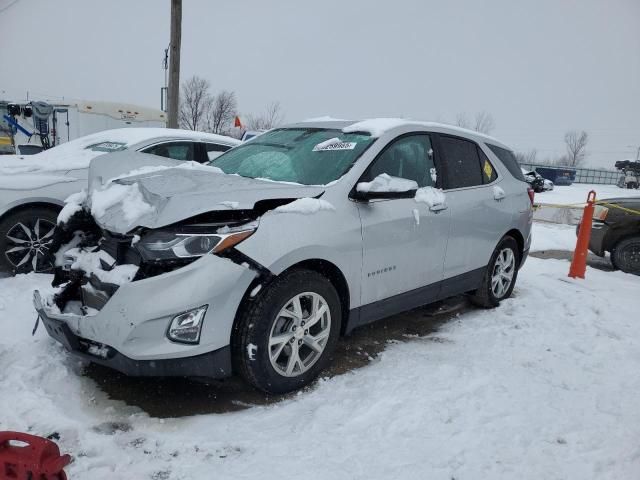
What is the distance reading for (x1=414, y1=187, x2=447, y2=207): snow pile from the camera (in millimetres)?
3793

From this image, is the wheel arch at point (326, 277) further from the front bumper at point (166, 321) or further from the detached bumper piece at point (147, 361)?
the detached bumper piece at point (147, 361)

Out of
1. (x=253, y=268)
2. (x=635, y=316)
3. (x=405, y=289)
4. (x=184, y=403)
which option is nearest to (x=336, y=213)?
(x=253, y=268)

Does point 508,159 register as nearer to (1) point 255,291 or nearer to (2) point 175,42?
(1) point 255,291

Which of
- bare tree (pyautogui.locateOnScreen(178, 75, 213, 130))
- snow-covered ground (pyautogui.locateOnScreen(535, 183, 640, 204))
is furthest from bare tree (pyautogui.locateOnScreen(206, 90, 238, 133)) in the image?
snow-covered ground (pyautogui.locateOnScreen(535, 183, 640, 204))

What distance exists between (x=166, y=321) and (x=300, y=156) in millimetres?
1729

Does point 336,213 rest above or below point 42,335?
above

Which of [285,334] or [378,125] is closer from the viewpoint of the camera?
[285,334]

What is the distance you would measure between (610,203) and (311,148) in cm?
616

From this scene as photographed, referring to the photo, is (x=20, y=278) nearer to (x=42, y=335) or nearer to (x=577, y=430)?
(x=42, y=335)

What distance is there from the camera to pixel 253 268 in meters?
2.71

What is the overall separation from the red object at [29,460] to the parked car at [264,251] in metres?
0.79

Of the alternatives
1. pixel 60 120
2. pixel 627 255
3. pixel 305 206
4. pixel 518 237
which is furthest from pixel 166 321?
pixel 60 120

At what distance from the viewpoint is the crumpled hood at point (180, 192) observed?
8.92 feet

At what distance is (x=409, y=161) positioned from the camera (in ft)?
12.7
